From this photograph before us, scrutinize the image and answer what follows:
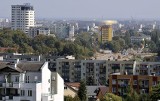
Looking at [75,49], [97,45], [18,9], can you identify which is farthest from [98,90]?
[18,9]

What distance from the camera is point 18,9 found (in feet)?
577

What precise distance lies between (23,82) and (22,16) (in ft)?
492

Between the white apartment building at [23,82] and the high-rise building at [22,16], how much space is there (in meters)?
145

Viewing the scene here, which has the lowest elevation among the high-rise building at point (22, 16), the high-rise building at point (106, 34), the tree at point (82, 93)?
the high-rise building at point (106, 34)

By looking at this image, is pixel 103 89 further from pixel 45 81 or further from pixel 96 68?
pixel 96 68

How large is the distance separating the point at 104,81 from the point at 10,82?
3185 cm

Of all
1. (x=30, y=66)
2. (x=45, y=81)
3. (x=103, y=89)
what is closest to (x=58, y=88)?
(x=45, y=81)

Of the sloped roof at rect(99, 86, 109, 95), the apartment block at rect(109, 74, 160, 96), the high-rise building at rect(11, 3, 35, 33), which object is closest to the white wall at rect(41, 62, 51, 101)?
the apartment block at rect(109, 74, 160, 96)

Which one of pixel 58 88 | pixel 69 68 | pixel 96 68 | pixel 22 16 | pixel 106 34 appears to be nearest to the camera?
pixel 58 88

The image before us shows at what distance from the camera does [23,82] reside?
26219mm

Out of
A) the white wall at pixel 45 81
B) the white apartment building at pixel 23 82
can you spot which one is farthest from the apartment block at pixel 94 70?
the white apartment building at pixel 23 82

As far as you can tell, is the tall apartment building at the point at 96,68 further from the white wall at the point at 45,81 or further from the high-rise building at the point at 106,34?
the high-rise building at the point at 106,34

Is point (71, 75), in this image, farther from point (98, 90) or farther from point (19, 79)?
point (19, 79)

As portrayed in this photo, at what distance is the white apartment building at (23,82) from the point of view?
26.2 meters
